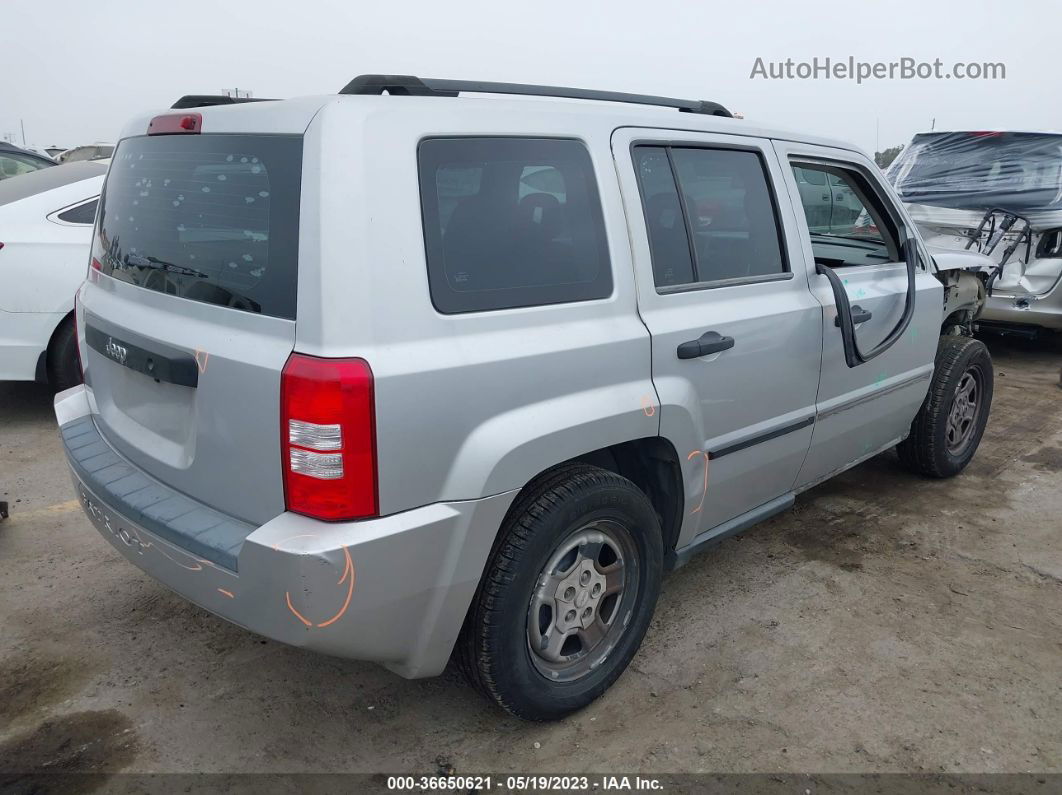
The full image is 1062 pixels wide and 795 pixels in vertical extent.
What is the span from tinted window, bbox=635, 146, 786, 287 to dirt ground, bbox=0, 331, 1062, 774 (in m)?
1.32

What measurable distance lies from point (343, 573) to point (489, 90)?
1.49 m

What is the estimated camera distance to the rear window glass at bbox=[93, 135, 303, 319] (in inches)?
82.7

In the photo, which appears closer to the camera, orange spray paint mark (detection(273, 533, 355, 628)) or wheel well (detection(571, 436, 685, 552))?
orange spray paint mark (detection(273, 533, 355, 628))

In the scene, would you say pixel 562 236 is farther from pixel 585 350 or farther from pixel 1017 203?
pixel 1017 203

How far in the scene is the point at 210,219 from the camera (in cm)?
232

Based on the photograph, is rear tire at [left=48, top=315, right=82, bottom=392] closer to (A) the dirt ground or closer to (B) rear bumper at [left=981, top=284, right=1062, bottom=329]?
(A) the dirt ground

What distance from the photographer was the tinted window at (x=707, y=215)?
108 inches

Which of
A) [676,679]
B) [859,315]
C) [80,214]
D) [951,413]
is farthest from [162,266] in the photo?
[951,413]

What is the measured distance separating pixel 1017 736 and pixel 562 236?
2.04 meters

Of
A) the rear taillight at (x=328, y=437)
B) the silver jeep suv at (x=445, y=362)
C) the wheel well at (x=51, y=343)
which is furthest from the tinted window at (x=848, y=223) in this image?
the wheel well at (x=51, y=343)

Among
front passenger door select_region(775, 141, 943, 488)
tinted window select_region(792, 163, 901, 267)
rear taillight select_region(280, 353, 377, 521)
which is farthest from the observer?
tinted window select_region(792, 163, 901, 267)

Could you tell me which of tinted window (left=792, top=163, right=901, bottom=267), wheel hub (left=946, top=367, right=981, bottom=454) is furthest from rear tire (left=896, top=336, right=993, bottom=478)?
tinted window (left=792, top=163, right=901, bottom=267)

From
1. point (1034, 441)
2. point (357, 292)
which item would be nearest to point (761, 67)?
point (1034, 441)

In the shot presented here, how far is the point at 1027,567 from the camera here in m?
3.68
